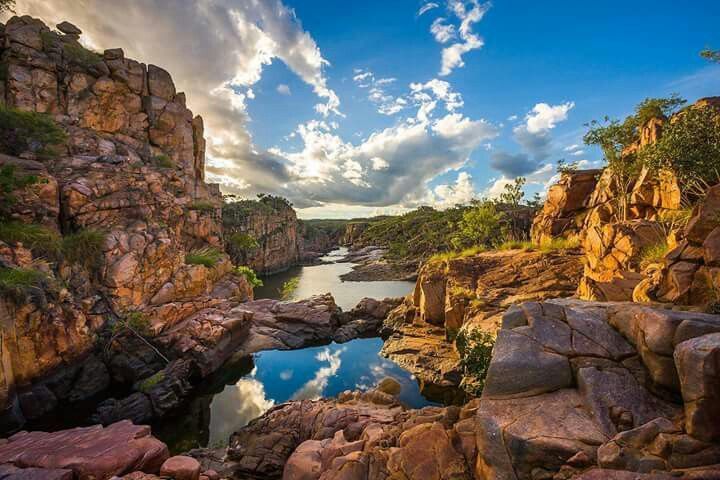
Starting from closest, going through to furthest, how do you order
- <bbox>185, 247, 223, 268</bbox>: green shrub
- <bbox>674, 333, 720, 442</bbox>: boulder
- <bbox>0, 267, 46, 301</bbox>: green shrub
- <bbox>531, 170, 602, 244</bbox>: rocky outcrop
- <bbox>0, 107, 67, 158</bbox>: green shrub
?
<bbox>674, 333, 720, 442</bbox>: boulder, <bbox>0, 267, 46, 301</bbox>: green shrub, <bbox>0, 107, 67, 158</bbox>: green shrub, <bbox>531, 170, 602, 244</bbox>: rocky outcrop, <bbox>185, 247, 223, 268</bbox>: green shrub

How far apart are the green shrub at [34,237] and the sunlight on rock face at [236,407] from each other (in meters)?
14.9

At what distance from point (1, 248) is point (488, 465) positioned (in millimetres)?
26354

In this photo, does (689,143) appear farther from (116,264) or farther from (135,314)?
(116,264)

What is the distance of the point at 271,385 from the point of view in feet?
73.6

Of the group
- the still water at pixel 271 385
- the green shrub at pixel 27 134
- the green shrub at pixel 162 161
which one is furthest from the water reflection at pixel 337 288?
the green shrub at pixel 27 134

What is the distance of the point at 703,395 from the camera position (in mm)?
4465

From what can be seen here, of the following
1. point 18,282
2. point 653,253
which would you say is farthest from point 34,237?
point 653,253

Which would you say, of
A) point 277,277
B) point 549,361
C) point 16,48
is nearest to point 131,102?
point 16,48

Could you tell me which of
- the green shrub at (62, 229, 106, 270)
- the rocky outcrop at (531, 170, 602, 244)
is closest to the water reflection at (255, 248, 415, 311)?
the rocky outcrop at (531, 170, 602, 244)

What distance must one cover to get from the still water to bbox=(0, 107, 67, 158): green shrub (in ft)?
81.7

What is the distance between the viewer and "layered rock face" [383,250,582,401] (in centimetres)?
1984

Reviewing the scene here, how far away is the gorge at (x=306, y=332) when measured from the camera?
589 centimetres

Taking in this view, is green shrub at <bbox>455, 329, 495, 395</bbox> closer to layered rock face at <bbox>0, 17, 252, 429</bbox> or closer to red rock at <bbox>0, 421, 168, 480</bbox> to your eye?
red rock at <bbox>0, 421, 168, 480</bbox>

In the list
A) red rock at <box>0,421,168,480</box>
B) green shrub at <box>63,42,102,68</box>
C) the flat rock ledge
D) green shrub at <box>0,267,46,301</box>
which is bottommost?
red rock at <box>0,421,168,480</box>
